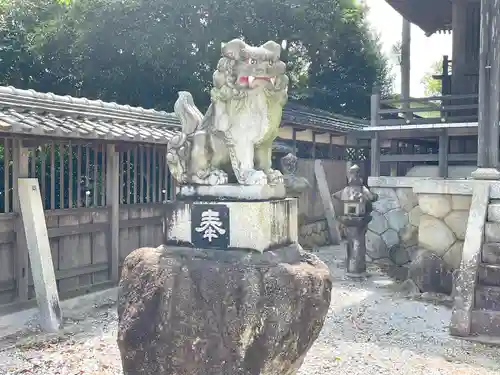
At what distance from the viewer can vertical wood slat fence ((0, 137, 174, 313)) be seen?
775 cm

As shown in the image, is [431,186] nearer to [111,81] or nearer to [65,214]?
[65,214]

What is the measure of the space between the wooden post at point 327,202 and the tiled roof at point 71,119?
681 centimetres

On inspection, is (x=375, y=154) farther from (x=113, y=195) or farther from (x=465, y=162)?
(x=113, y=195)

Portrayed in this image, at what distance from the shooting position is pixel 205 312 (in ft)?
13.7

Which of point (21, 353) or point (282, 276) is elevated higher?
point (282, 276)

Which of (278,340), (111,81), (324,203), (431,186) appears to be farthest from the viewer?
(111,81)

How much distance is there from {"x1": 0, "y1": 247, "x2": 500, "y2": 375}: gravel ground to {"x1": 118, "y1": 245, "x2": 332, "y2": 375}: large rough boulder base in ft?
6.66

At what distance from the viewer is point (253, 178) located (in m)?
4.52

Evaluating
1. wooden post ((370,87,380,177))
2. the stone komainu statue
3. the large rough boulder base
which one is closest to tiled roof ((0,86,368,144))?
the stone komainu statue

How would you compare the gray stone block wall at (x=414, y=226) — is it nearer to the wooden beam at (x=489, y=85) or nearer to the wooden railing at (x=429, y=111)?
the wooden beam at (x=489, y=85)

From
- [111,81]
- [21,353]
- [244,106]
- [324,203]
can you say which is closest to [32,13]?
[111,81]

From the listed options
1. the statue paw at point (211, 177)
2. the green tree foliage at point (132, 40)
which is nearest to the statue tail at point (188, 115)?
the statue paw at point (211, 177)

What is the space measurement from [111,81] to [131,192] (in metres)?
8.81

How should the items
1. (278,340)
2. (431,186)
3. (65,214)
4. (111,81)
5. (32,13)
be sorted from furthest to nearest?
(32,13) → (111,81) → (431,186) → (65,214) → (278,340)
